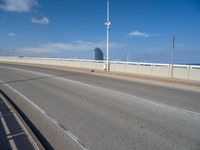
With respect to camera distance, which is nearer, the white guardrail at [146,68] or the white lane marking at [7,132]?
the white lane marking at [7,132]

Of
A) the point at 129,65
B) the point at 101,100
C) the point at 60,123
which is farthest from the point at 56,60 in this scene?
the point at 60,123

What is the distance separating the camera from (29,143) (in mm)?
5180

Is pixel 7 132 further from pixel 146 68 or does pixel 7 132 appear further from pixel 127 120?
pixel 146 68

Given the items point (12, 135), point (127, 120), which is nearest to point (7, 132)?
point (12, 135)

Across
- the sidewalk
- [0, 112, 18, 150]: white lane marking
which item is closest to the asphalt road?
the sidewalk

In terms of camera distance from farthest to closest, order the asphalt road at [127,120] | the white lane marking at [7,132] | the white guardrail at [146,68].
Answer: the white guardrail at [146,68]
the asphalt road at [127,120]
the white lane marking at [7,132]

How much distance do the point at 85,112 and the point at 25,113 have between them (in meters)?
2.17

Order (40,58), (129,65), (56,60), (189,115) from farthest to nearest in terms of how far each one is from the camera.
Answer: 1. (40,58)
2. (56,60)
3. (129,65)
4. (189,115)

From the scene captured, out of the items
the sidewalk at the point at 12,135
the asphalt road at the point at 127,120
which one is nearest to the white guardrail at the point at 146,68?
the asphalt road at the point at 127,120

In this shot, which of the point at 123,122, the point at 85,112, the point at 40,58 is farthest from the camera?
the point at 40,58

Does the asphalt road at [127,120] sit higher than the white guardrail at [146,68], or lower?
lower

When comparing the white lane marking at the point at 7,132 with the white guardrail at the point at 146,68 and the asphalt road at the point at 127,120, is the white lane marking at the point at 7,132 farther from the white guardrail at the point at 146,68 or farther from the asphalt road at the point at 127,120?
the white guardrail at the point at 146,68

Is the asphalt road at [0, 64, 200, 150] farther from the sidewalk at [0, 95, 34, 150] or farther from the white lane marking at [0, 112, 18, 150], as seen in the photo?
the white lane marking at [0, 112, 18, 150]

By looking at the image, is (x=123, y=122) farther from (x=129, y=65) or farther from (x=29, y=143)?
(x=129, y=65)
